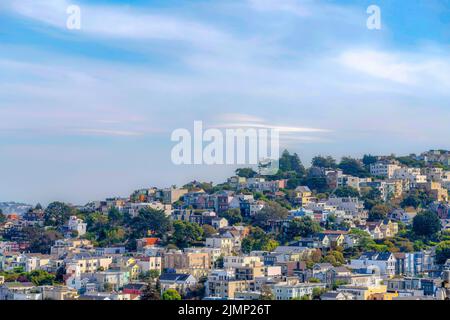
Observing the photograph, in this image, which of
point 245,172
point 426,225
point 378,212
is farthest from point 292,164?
point 426,225

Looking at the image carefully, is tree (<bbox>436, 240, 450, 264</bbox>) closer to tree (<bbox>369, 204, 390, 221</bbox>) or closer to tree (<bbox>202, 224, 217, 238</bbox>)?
tree (<bbox>202, 224, 217, 238</bbox>)

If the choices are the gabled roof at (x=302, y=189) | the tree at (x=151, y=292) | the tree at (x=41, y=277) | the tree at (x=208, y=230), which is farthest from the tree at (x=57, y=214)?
the tree at (x=151, y=292)

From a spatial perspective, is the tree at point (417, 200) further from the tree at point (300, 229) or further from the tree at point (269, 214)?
the tree at point (300, 229)

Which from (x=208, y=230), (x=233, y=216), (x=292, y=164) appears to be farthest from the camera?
(x=292, y=164)

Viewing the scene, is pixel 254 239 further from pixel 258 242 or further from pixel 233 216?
pixel 233 216

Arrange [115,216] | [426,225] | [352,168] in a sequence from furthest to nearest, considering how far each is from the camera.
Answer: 1. [352,168]
2. [115,216]
3. [426,225]

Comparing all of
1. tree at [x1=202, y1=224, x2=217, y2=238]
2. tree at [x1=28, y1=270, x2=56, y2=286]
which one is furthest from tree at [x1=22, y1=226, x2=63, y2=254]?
tree at [x1=28, y1=270, x2=56, y2=286]
